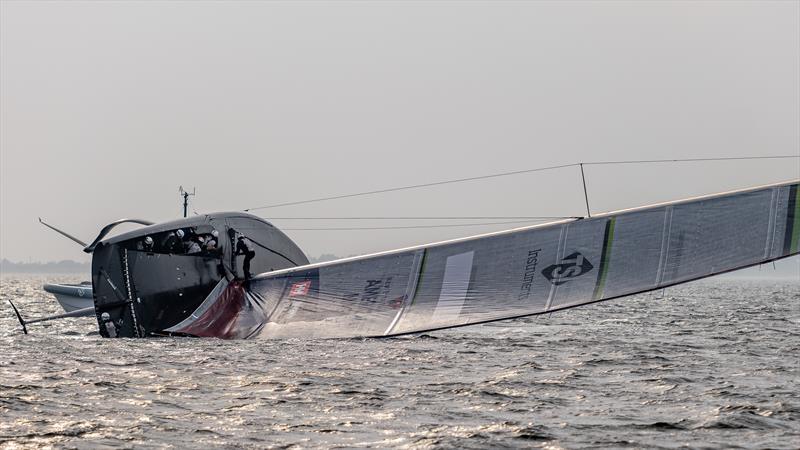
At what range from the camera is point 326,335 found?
723 inches

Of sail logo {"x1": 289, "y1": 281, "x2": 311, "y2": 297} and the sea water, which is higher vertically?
sail logo {"x1": 289, "y1": 281, "x2": 311, "y2": 297}

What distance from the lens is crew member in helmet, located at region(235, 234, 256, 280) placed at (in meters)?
21.3

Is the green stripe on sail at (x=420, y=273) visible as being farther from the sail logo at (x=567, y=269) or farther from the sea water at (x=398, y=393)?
the sail logo at (x=567, y=269)

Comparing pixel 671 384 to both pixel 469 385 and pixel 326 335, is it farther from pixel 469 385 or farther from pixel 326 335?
pixel 326 335

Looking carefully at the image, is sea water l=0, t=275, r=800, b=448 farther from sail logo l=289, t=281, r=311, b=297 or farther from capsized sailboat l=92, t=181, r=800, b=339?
sail logo l=289, t=281, r=311, b=297

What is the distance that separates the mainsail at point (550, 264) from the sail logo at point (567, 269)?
0.02m

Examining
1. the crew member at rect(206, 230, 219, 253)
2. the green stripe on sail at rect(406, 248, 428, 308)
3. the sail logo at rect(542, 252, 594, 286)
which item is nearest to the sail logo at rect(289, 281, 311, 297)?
the crew member at rect(206, 230, 219, 253)

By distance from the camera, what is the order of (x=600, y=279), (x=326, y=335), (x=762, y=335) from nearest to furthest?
(x=600, y=279) → (x=326, y=335) → (x=762, y=335)

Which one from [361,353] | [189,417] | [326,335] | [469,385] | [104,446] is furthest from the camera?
[326,335]

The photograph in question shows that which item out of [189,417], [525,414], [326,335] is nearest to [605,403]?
[525,414]

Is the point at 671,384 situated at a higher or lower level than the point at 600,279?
lower

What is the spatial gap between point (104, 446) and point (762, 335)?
56.9 ft

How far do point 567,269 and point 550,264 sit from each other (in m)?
0.28

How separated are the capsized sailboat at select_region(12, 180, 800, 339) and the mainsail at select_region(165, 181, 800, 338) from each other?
0.06 ft
